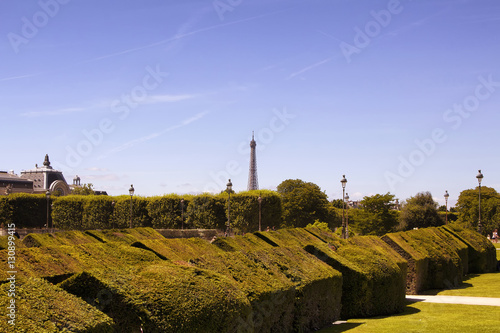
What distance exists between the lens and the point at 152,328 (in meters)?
6.60

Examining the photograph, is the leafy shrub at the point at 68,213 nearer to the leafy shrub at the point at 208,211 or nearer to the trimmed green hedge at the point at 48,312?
the leafy shrub at the point at 208,211

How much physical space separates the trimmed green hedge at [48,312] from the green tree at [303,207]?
3024 inches

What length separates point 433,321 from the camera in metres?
11.8

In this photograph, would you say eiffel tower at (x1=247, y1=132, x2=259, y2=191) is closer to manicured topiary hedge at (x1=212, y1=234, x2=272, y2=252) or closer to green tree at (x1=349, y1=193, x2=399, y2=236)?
green tree at (x1=349, y1=193, x2=399, y2=236)

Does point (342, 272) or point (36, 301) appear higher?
point (36, 301)

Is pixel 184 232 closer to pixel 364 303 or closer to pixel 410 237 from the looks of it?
pixel 410 237

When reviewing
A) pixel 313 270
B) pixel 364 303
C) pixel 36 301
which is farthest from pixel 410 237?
pixel 36 301

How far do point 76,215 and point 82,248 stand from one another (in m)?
62.4

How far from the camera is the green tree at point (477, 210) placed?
7175cm

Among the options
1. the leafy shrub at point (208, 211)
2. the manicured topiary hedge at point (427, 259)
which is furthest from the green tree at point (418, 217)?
the manicured topiary hedge at point (427, 259)

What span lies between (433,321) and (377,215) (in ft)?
200

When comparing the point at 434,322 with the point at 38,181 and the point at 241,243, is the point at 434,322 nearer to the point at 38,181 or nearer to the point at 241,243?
the point at 241,243

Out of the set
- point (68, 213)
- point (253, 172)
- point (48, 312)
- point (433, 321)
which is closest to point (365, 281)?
point (433, 321)

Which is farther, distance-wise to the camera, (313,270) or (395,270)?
(395,270)
